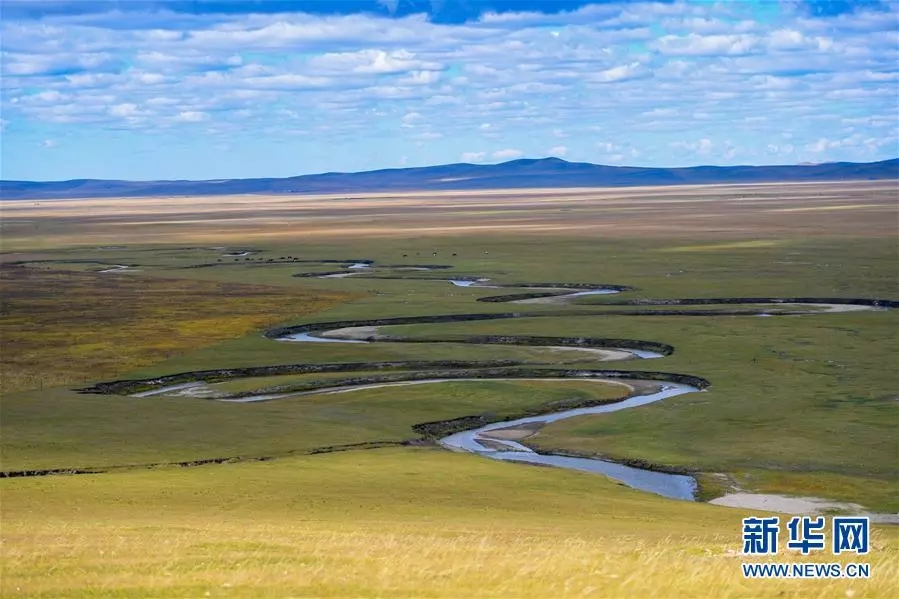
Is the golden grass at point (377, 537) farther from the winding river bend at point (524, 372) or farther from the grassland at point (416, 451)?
the winding river bend at point (524, 372)

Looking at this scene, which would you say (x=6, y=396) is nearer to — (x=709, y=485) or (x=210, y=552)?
(x=709, y=485)

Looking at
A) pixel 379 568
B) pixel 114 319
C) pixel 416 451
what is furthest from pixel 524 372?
pixel 379 568

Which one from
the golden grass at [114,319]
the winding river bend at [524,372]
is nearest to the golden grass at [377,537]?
the winding river bend at [524,372]

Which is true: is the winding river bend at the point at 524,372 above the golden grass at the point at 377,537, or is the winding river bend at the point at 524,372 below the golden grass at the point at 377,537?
below

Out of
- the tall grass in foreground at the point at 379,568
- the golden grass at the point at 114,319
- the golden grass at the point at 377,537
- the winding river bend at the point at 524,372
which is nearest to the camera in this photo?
the tall grass in foreground at the point at 379,568

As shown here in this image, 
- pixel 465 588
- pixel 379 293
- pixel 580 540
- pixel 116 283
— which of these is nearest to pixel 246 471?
pixel 580 540
